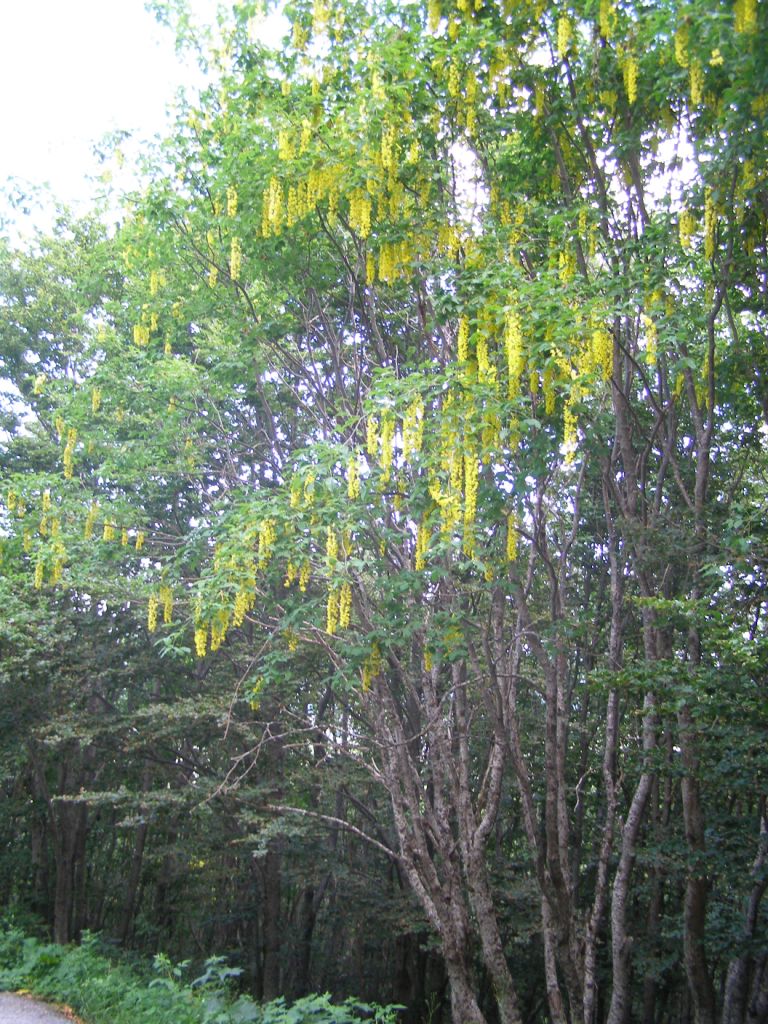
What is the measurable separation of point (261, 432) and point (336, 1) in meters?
5.10

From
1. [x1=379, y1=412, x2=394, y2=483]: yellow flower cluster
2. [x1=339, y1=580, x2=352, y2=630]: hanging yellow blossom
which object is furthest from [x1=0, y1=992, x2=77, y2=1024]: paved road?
[x1=379, y1=412, x2=394, y2=483]: yellow flower cluster

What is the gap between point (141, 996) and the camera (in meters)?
6.33

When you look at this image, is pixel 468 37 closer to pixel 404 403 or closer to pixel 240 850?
pixel 404 403

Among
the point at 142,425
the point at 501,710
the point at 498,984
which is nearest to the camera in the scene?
the point at 498,984

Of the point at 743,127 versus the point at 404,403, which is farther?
the point at 404,403

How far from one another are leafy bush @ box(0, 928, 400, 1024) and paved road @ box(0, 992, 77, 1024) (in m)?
0.16

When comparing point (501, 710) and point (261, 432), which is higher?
point (261, 432)

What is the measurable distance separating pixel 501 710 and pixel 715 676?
2684 mm

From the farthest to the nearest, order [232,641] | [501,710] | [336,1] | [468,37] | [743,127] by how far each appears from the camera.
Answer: [232,641]
[501,710]
[336,1]
[468,37]
[743,127]

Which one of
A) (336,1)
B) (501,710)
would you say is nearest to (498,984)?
(501,710)

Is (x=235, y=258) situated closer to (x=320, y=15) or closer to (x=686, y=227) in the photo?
(x=320, y=15)

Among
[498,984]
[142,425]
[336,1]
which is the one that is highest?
[336,1]

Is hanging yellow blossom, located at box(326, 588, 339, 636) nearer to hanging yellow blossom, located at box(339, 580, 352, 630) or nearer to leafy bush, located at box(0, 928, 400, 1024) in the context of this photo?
hanging yellow blossom, located at box(339, 580, 352, 630)

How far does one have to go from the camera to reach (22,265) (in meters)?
13.9
